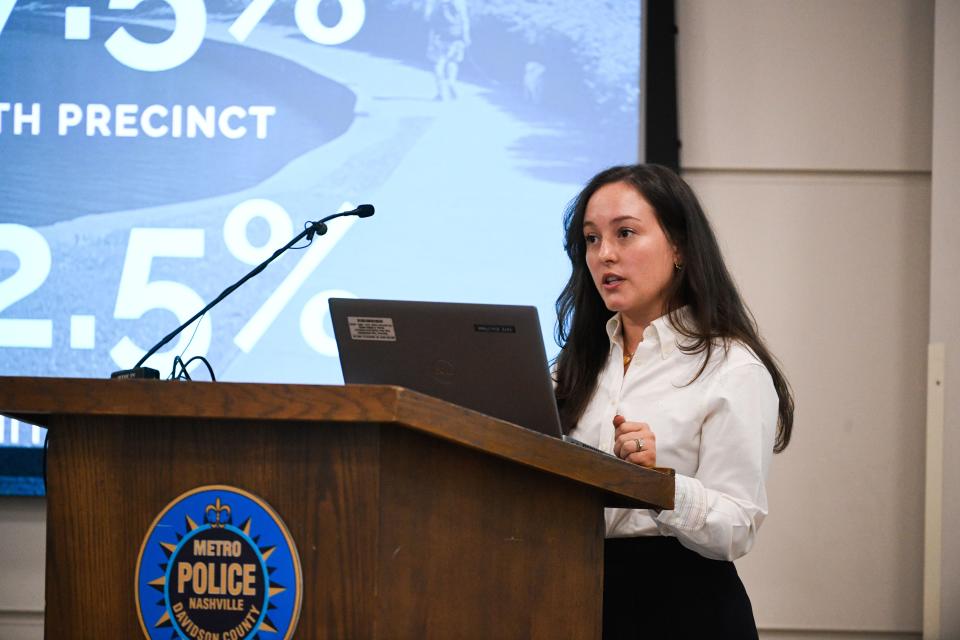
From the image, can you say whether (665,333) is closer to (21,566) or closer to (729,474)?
(729,474)

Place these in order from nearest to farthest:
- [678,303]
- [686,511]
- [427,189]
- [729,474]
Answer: [686,511] < [729,474] < [678,303] < [427,189]

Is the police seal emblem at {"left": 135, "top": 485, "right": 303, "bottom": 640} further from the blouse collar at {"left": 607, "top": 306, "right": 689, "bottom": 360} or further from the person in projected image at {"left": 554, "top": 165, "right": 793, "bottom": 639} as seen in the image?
the blouse collar at {"left": 607, "top": 306, "right": 689, "bottom": 360}

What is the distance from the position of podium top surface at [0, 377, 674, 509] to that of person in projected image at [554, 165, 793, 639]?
0.44 meters

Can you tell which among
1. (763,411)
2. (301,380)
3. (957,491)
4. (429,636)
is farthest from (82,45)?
(957,491)

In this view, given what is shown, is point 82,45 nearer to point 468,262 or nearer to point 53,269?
point 53,269

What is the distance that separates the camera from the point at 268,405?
107 cm

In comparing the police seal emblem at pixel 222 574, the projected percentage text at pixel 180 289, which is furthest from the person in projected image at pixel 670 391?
the projected percentage text at pixel 180 289

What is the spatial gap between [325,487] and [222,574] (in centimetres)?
15

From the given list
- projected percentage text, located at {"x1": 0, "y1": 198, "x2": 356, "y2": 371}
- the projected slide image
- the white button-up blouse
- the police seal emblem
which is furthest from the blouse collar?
projected percentage text, located at {"x1": 0, "y1": 198, "x2": 356, "y2": 371}

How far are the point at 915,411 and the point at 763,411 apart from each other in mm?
1830

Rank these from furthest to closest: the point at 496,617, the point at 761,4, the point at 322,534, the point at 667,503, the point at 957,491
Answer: the point at 761,4 < the point at 957,491 < the point at 667,503 < the point at 496,617 < the point at 322,534

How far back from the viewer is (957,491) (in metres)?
3.16

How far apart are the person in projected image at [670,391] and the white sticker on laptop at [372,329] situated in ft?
1.25

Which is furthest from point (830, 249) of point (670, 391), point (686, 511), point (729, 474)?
point (686, 511)
